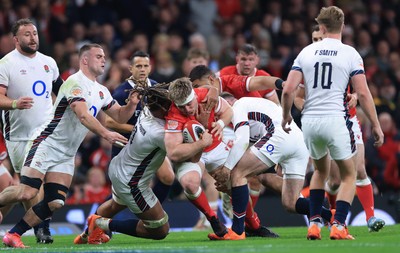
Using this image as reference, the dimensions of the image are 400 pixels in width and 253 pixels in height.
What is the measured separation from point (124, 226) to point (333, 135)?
2530 millimetres

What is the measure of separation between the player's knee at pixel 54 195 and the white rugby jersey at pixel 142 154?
0.79 m

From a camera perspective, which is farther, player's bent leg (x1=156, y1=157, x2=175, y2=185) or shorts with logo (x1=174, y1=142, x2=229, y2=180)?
player's bent leg (x1=156, y1=157, x2=175, y2=185)

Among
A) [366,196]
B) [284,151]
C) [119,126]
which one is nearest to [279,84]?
[284,151]

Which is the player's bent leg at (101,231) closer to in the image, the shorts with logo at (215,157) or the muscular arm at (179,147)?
the shorts with logo at (215,157)

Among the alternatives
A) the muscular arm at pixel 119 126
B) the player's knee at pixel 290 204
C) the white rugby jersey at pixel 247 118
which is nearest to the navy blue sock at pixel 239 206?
the white rugby jersey at pixel 247 118

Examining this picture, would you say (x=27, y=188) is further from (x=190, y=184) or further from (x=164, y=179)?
(x=190, y=184)

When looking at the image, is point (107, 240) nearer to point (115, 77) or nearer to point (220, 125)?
point (220, 125)

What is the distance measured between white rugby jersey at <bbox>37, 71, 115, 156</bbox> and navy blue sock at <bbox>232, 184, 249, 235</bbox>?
1881mm

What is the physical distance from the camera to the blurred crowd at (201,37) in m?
17.9

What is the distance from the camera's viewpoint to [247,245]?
1048 centimetres

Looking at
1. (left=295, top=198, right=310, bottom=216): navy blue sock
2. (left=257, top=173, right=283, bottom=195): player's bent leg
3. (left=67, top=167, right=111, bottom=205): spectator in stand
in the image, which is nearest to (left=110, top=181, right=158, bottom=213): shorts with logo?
(left=295, top=198, right=310, bottom=216): navy blue sock

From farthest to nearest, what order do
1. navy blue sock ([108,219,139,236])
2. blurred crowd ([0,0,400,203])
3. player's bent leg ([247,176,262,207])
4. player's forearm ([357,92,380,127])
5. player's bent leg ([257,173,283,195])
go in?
blurred crowd ([0,0,400,203])
player's bent leg ([247,176,262,207])
player's bent leg ([257,173,283,195])
navy blue sock ([108,219,139,236])
player's forearm ([357,92,380,127])

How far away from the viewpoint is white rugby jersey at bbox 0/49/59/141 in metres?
12.4

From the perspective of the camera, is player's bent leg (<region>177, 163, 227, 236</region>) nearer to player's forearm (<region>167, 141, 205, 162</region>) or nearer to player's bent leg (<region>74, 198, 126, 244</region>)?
player's forearm (<region>167, 141, 205, 162</region>)
